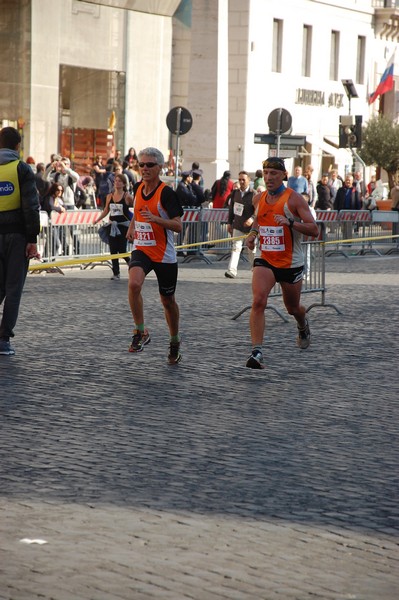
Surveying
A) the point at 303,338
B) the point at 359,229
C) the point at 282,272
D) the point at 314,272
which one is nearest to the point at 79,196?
the point at 359,229

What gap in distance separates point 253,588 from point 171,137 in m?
39.2

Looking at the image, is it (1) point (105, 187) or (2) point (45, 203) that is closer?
(2) point (45, 203)

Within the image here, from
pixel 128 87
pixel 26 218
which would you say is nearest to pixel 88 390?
pixel 26 218

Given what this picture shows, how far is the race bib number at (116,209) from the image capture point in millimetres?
21141

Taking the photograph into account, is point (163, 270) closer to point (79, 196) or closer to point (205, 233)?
point (205, 233)

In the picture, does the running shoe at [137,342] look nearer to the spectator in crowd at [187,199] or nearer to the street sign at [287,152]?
the spectator in crowd at [187,199]

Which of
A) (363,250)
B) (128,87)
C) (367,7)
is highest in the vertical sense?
(367,7)

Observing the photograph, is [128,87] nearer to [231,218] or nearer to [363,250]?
[363,250]

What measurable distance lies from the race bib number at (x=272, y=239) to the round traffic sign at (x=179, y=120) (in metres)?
16.7

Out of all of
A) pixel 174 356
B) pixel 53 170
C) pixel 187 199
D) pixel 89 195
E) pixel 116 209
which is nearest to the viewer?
pixel 174 356

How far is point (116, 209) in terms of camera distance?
835 inches

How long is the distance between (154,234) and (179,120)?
17.1 m

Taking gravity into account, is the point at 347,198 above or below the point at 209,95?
below

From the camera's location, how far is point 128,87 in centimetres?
3866
